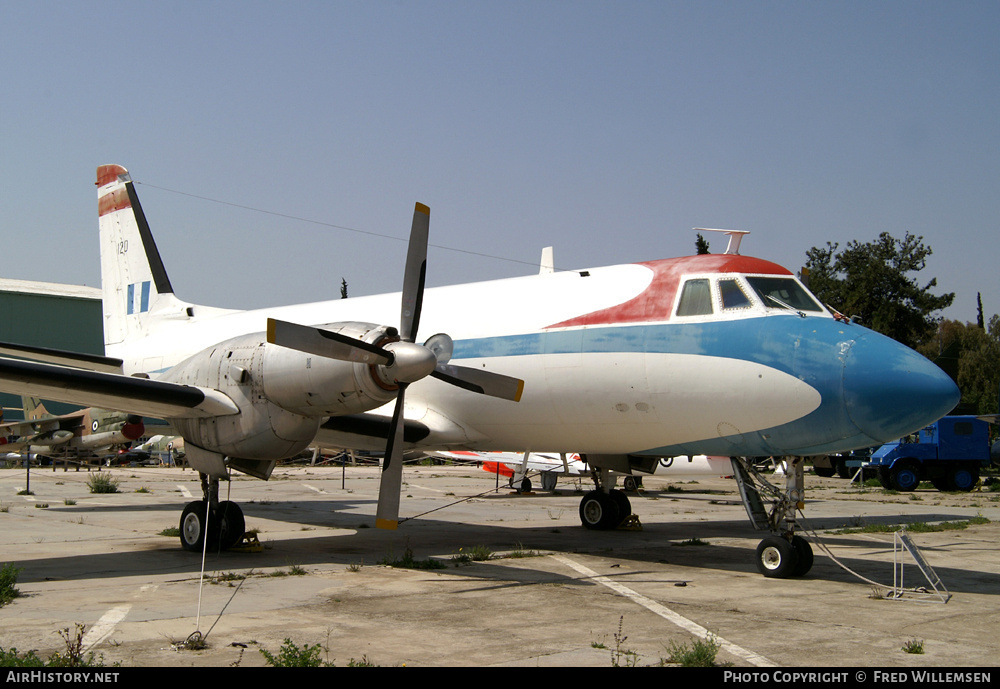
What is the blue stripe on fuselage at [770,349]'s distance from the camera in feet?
29.5

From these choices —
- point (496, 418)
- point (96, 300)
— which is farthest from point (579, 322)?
point (96, 300)

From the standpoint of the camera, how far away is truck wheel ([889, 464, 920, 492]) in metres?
29.0

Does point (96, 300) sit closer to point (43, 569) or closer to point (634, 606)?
point (43, 569)

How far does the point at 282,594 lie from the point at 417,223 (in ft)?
16.1

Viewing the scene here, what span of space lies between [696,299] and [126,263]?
1243cm

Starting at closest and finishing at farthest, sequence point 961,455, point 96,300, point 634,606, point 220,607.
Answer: point 220,607, point 634,606, point 961,455, point 96,300

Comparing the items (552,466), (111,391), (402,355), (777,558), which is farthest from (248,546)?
(552,466)

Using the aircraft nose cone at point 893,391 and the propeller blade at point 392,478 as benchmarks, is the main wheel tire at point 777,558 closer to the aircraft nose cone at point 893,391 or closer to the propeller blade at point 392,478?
the aircraft nose cone at point 893,391

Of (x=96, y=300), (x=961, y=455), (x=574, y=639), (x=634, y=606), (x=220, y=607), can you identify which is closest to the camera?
(x=574, y=639)

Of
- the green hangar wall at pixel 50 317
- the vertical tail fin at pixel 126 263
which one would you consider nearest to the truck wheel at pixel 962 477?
the vertical tail fin at pixel 126 263

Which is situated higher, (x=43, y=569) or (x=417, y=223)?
(x=417, y=223)

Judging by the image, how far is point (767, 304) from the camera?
9852 mm

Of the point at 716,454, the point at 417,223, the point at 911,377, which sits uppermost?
the point at 417,223

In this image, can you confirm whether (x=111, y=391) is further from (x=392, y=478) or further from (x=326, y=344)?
(x=392, y=478)
